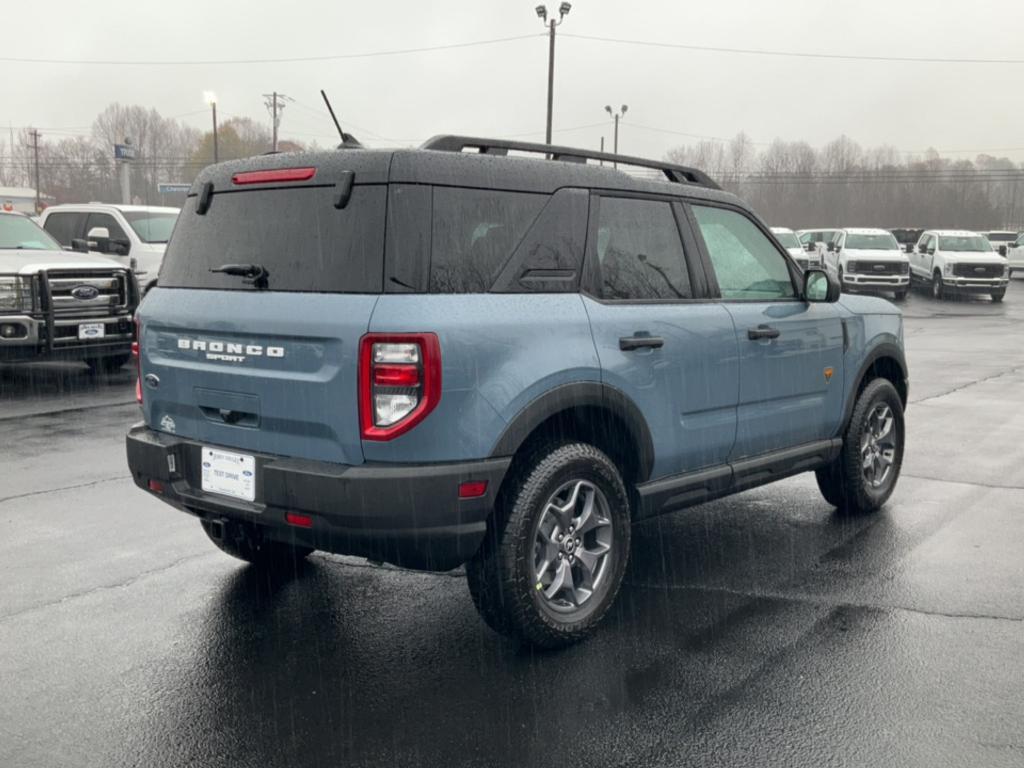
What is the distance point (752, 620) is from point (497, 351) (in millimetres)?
1718

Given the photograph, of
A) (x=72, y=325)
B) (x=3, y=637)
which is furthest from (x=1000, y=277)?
(x=3, y=637)

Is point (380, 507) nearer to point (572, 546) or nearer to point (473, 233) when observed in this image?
point (572, 546)

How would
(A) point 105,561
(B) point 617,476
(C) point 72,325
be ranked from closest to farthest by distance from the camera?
(B) point 617,476
(A) point 105,561
(C) point 72,325

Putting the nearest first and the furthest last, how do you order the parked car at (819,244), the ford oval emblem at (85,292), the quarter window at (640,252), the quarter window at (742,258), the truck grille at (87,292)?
the quarter window at (640,252) → the quarter window at (742,258) → the truck grille at (87,292) → the ford oval emblem at (85,292) → the parked car at (819,244)

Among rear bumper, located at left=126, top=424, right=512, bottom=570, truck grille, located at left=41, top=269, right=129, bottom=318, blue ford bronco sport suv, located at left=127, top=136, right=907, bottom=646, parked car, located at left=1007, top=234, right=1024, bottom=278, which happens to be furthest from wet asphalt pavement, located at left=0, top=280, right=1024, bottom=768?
parked car, located at left=1007, top=234, right=1024, bottom=278

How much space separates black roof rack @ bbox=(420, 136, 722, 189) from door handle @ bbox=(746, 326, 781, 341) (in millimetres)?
814

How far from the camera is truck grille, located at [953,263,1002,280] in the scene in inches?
1144

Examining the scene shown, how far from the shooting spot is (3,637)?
4.05 meters

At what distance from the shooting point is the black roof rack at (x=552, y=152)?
3889 mm

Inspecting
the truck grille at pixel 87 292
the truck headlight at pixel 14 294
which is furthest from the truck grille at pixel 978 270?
the truck headlight at pixel 14 294

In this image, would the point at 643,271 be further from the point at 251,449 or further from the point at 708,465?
the point at 251,449

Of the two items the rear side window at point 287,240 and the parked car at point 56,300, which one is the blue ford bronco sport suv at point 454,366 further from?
the parked car at point 56,300

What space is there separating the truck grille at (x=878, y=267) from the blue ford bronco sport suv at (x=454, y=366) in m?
26.3

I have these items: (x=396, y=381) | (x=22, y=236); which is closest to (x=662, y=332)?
(x=396, y=381)
